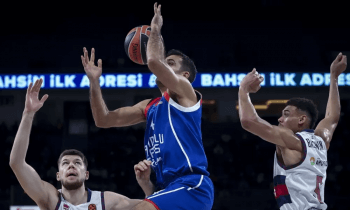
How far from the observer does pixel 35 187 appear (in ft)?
12.7

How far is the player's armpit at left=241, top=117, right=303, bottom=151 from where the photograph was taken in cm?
333

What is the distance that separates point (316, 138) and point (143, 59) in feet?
5.07

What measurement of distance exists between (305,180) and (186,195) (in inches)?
41.9

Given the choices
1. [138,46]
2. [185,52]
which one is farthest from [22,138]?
[185,52]

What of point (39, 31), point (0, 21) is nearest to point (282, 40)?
point (39, 31)

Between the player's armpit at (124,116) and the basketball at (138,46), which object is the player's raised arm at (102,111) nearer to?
the player's armpit at (124,116)

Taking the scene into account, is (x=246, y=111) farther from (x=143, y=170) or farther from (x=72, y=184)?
(x=72, y=184)

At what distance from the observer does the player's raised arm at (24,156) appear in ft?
10.5

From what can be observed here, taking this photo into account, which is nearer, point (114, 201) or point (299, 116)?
point (299, 116)

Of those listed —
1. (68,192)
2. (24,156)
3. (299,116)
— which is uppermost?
(299,116)

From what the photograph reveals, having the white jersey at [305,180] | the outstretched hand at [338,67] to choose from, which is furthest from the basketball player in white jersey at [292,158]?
the outstretched hand at [338,67]

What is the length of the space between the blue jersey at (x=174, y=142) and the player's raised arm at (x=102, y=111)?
1.27 feet

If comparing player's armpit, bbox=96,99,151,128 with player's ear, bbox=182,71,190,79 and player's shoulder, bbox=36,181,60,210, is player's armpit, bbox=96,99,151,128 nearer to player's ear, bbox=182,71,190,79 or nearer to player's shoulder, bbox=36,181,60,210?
player's ear, bbox=182,71,190,79

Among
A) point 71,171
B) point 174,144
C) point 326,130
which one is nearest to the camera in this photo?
point 174,144
